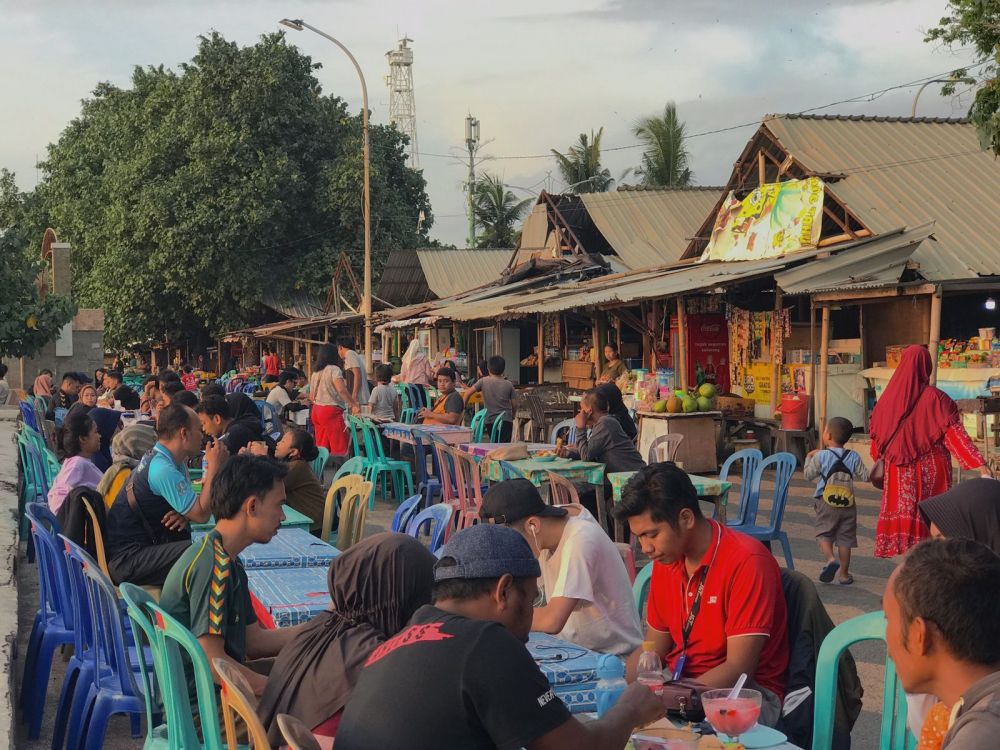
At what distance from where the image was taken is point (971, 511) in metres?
4.24

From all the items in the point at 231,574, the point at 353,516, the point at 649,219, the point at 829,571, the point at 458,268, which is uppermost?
the point at 649,219

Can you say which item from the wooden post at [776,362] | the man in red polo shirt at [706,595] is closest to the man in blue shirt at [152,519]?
the man in red polo shirt at [706,595]

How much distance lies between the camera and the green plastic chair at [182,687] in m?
3.28

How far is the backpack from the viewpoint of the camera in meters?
8.42

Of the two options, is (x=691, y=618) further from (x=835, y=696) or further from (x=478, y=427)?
(x=478, y=427)

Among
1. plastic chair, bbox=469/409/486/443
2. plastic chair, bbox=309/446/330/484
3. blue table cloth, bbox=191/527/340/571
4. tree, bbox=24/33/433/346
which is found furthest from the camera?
tree, bbox=24/33/433/346

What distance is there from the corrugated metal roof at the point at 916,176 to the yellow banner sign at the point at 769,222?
14.7 inches

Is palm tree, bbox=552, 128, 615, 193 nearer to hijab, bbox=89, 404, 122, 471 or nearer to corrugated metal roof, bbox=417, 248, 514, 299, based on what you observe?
corrugated metal roof, bbox=417, 248, 514, 299

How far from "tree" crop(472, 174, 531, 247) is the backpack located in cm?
3937

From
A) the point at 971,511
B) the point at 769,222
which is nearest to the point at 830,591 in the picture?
the point at 971,511

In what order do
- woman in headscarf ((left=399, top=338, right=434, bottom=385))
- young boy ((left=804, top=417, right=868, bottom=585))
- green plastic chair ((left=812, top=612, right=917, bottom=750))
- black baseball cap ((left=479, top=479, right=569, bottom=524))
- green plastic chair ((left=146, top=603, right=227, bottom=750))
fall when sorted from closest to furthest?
green plastic chair ((left=146, top=603, right=227, bottom=750)), green plastic chair ((left=812, top=612, right=917, bottom=750)), black baseball cap ((left=479, top=479, right=569, bottom=524)), young boy ((left=804, top=417, right=868, bottom=585)), woman in headscarf ((left=399, top=338, right=434, bottom=385))

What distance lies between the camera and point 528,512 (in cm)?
475

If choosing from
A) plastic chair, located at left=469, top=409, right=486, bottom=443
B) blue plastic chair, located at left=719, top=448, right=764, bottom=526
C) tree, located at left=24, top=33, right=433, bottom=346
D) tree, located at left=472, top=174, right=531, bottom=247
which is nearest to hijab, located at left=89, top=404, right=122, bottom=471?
plastic chair, located at left=469, top=409, right=486, bottom=443

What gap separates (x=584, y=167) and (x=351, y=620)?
37090 millimetres
